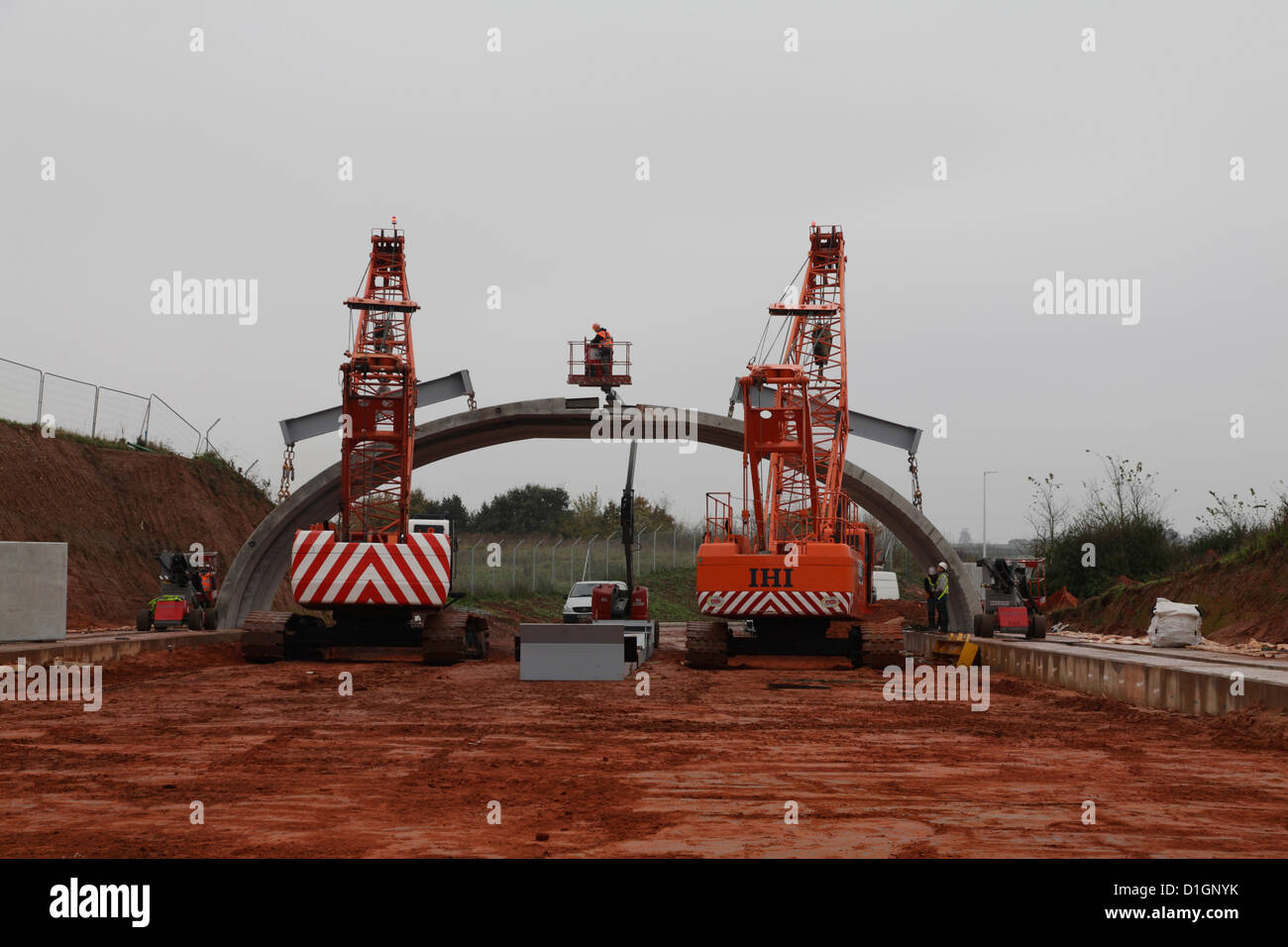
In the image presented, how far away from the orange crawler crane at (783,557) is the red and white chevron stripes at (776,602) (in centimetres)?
2

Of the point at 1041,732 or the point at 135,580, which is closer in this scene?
the point at 1041,732

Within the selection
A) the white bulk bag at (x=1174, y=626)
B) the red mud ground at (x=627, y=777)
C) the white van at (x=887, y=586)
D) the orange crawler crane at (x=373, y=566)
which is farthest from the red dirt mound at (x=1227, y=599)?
the orange crawler crane at (x=373, y=566)

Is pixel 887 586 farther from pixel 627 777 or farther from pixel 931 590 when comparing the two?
pixel 627 777

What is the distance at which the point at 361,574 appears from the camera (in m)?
24.4

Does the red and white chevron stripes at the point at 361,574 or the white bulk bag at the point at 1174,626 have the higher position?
the red and white chevron stripes at the point at 361,574

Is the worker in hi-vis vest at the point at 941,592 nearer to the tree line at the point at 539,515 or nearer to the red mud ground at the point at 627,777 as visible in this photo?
the red mud ground at the point at 627,777

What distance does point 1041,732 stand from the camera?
1338cm

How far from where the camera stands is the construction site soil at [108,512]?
32812mm

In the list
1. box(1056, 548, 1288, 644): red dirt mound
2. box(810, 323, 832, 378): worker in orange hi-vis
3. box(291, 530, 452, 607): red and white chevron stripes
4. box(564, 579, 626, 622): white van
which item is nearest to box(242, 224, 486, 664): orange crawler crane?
box(291, 530, 452, 607): red and white chevron stripes

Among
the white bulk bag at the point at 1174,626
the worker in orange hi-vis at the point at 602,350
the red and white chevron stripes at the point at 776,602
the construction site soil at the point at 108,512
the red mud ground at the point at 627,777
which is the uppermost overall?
the worker in orange hi-vis at the point at 602,350

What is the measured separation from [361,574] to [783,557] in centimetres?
818
